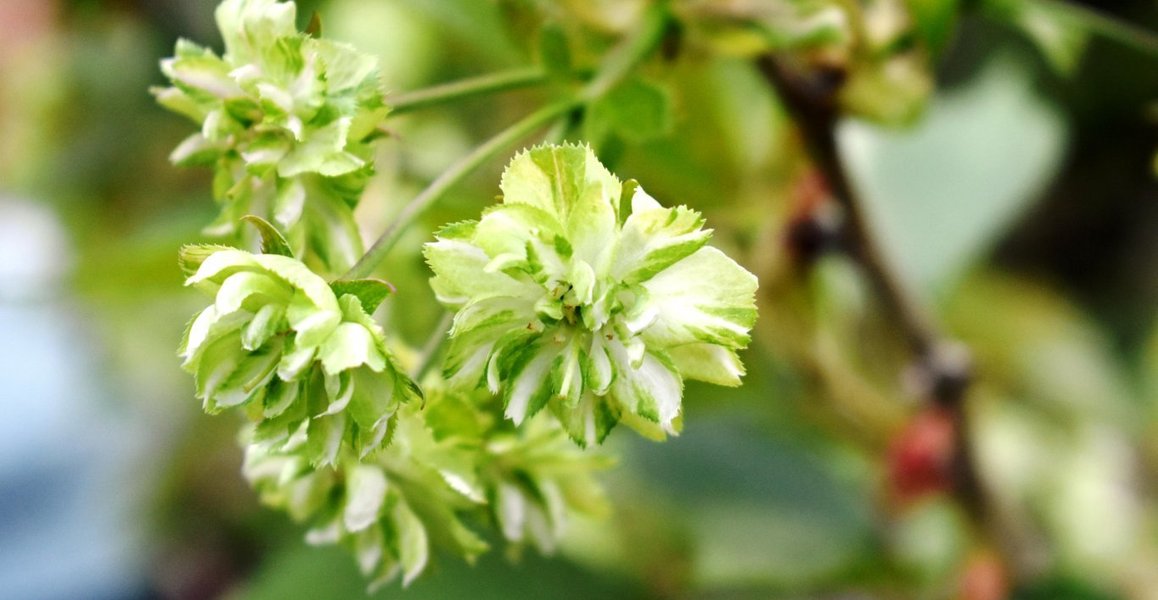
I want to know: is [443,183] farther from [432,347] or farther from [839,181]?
[839,181]

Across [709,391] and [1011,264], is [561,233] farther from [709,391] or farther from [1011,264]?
[1011,264]

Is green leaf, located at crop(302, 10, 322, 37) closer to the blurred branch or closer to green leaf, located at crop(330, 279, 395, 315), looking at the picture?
green leaf, located at crop(330, 279, 395, 315)

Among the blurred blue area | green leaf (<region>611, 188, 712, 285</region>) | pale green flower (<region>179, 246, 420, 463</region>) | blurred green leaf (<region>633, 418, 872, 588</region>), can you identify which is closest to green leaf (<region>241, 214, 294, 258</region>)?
pale green flower (<region>179, 246, 420, 463</region>)

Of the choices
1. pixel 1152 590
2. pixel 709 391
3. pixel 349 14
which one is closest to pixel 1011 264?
pixel 1152 590

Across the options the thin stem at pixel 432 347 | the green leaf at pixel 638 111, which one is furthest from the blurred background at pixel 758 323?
the thin stem at pixel 432 347

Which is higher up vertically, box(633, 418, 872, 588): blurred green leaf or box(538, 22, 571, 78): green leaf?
box(633, 418, 872, 588): blurred green leaf


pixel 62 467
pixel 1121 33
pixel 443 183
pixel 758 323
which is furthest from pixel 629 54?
pixel 62 467
